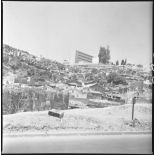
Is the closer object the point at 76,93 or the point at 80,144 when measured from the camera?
the point at 80,144

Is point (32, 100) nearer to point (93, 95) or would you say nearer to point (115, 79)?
point (93, 95)

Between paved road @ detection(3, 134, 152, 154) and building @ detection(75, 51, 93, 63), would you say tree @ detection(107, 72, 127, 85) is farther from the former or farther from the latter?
paved road @ detection(3, 134, 152, 154)

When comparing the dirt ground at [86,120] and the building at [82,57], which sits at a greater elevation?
the building at [82,57]

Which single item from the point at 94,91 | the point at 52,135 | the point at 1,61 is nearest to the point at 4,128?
the point at 52,135

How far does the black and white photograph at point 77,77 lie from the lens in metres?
2.72

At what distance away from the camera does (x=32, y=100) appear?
2.76m

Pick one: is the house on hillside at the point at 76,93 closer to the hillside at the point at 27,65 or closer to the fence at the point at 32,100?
the fence at the point at 32,100

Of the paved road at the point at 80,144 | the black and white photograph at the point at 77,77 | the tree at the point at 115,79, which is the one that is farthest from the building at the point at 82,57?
the paved road at the point at 80,144

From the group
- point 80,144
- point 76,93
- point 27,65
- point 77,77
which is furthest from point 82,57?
point 80,144

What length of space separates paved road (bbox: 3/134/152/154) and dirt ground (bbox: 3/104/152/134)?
0.34ft

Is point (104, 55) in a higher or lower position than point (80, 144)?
higher

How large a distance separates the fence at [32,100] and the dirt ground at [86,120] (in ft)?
0.23

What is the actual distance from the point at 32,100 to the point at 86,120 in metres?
0.67

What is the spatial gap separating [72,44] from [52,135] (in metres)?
1.09
